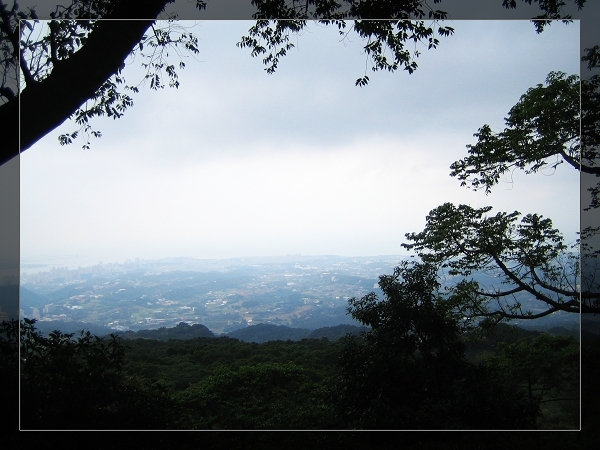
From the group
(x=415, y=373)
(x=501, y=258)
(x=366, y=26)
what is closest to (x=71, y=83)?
(x=366, y=26)

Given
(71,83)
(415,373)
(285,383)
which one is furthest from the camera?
(285,383)

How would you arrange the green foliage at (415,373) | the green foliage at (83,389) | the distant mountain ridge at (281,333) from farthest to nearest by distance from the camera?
the distant mountain ridge at (281,333) < the green foliage at (83,389) < the green foliage at (415,373)

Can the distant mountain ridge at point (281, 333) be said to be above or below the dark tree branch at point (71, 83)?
below

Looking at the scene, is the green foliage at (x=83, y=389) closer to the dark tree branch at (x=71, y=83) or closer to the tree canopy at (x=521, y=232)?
the dark tree branch at (x=71, y=83)

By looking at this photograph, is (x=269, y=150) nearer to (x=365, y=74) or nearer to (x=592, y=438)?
(x=365, y=74)

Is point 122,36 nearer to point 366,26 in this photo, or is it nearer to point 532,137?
point 366,26

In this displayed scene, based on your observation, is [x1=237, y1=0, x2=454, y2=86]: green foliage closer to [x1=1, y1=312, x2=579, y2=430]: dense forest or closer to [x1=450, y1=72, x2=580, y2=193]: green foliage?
[x1=450, y1=72, x2=580, y2=193]: green foliage

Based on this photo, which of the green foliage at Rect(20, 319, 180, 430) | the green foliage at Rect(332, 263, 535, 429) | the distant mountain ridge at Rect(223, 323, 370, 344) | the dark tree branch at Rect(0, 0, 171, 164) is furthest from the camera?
the distant mountain ridge at Rect(223, 323, 370, 344)

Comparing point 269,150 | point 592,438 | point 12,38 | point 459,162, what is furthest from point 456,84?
point 12,38

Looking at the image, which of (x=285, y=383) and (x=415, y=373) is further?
(x=285, y=383)

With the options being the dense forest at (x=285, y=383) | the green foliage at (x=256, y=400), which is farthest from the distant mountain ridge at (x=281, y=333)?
the green foliage at (x=256, y=400)

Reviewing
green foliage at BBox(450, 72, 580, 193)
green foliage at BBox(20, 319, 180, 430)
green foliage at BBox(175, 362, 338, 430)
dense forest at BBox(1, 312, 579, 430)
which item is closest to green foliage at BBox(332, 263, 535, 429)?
dense forest at BBox(1, 312, 579, 430)
